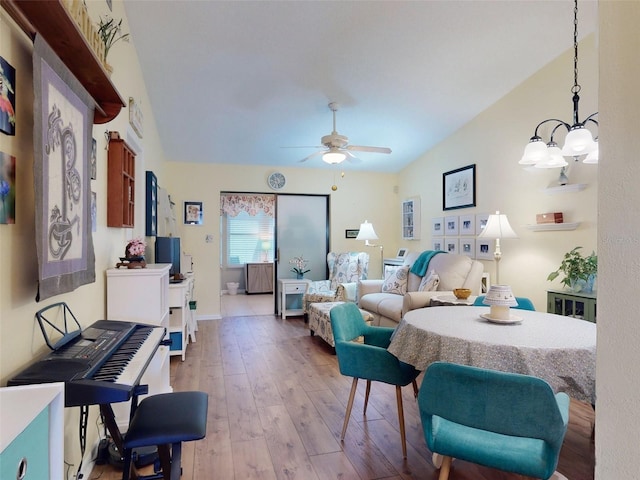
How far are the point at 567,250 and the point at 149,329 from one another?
11.4 feet

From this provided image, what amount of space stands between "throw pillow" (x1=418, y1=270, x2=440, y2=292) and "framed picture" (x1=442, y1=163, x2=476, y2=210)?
1.12m

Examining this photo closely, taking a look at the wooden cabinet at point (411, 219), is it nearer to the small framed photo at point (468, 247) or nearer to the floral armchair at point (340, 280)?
the floral armchair at point (340, 280)

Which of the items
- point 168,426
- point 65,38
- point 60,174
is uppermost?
point 65,38

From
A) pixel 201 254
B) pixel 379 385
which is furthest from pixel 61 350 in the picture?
pixel 201 254

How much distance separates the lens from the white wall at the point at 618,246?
62 centimetres

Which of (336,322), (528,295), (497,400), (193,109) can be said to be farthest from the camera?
(193,109)

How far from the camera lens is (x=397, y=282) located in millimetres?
4715

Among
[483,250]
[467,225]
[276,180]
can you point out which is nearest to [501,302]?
[483,250]

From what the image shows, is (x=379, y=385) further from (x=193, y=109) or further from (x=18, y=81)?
(x=193, y=109)

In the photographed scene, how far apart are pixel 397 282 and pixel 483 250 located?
1.10m

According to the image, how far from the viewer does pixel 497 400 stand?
1184mm

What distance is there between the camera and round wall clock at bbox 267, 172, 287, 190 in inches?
233

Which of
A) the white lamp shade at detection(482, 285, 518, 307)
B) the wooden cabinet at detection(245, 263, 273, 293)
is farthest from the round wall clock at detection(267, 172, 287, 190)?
the white lamp shade at detection(482, 285, 518, 307)

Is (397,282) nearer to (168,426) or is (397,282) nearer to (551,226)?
(551,226)
